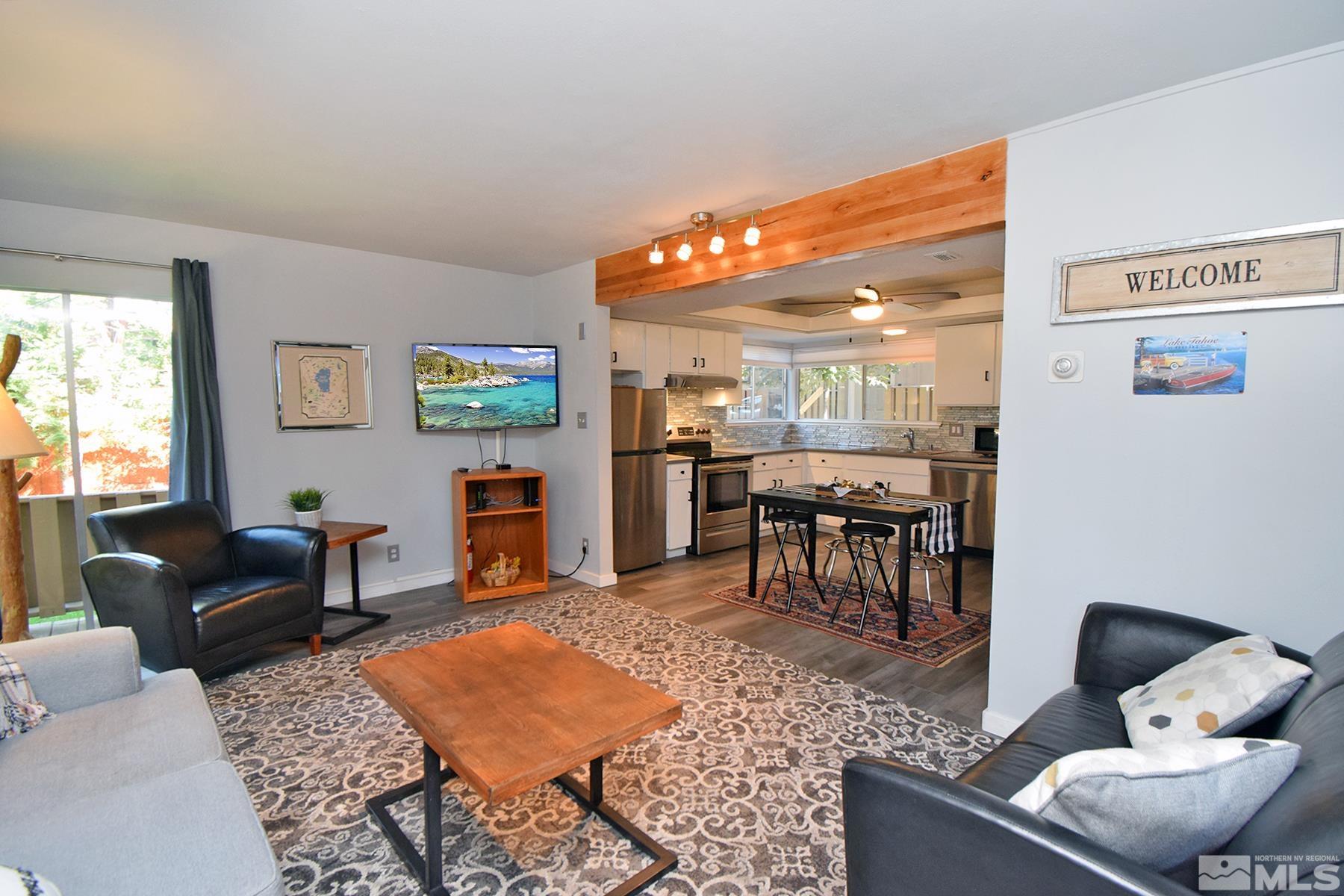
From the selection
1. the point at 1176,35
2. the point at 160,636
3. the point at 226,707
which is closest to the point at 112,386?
the point at 160,636

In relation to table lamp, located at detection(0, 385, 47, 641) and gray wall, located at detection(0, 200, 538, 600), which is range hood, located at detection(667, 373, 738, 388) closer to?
gray wall, located at detection(0, 200, 538, 600)

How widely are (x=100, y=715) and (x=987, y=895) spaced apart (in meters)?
2.34

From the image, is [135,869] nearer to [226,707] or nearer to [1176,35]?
[226,707]

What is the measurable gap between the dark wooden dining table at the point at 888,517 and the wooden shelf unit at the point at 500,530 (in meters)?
1.59

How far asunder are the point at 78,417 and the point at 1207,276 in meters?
5.20

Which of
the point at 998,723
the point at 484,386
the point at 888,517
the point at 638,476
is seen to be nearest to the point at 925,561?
the point at 888,517

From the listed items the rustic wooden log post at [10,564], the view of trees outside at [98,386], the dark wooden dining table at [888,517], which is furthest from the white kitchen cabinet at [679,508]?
the rustic wooden log post at [10,564]

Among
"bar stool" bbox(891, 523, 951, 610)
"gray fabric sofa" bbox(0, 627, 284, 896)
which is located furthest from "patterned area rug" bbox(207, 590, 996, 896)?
"bar stool" bbox(891, 523, 951, 610)

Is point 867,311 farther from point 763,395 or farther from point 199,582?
point 199,582

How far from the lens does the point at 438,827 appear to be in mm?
1753

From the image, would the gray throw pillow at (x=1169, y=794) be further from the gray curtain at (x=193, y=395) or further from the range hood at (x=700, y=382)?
the range hood at (x=700, y=382)

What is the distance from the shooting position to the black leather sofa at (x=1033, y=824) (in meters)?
0.96

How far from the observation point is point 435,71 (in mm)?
1946

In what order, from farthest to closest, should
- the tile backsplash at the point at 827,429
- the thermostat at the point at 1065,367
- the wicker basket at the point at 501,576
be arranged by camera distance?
the tile backsplash at the point at 827,429
the wicker basket at the point at 501,576
the thermostat at the point at 1065,367
